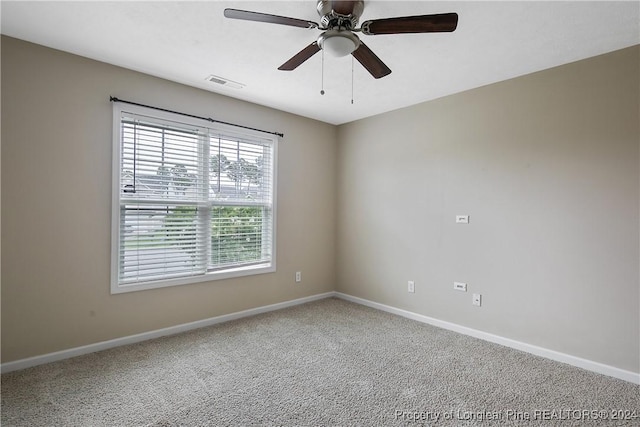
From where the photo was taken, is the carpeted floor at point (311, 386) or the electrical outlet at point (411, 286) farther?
the electrical outlet at point (411, 286)

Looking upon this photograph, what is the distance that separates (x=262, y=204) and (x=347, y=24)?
249 centimetres

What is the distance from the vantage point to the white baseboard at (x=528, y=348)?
2496mm

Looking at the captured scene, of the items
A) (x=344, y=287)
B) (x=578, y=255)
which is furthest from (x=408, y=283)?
(x=578, y=255)

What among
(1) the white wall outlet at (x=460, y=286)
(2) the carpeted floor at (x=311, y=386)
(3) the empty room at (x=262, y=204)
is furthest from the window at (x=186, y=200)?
(1) the white wall outlet at (x=460, y=286)

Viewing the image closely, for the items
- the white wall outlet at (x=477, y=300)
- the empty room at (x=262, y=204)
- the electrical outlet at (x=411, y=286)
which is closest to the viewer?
the empty room at (x=262, y=204)

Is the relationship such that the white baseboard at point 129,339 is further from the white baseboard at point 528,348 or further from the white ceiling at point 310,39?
the white ceiling at point 310,39

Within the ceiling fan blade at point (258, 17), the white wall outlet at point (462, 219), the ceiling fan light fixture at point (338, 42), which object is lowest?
the white wall outlet at point (462, 219)

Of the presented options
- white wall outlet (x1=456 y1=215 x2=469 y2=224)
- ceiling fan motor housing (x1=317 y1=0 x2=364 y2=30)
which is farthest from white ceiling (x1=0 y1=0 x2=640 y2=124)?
white wall outlet (x1=456 y1=215 x2=469 y2=224)

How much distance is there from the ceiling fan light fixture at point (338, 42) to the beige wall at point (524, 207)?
196 cm

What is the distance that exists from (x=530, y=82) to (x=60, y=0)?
12.0ft

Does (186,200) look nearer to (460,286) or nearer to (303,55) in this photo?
(303,55)

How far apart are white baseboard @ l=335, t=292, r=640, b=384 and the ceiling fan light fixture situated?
2.93 meters

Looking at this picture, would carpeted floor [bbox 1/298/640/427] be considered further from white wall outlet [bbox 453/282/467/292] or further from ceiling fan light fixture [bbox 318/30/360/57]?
ceiling fan light fixture [bbox 318/30/360/57]

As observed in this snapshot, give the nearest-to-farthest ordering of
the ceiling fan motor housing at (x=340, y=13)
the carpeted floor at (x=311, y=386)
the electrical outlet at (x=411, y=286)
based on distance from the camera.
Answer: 1. the ceiling fan motor housing at (x=340, y=13)
2. the carpeted floor at (x=311, y=386)
3. the electrical outlet at (x=411, y=286)
